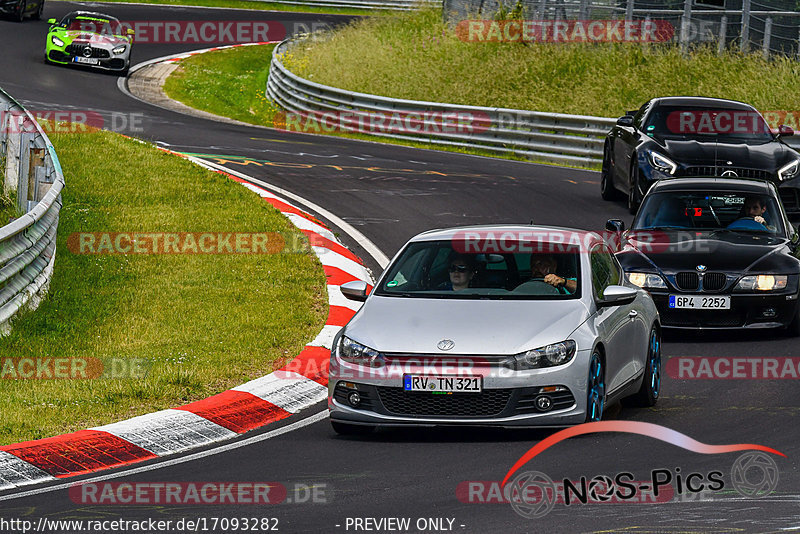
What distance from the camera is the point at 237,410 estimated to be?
9.64 meters

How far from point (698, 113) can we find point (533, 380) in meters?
11.7

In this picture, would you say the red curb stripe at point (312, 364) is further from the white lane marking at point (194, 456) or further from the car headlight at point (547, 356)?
the car headlight at point (547, 356)

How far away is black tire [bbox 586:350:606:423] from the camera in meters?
8.71

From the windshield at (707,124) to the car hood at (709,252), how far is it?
19.9 ft

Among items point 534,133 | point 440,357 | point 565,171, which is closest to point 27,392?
point 440,357

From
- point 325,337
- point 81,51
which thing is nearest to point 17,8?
point 81,51

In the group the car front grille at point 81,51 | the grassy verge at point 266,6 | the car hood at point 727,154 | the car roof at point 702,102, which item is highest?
the car roof at point 702,102

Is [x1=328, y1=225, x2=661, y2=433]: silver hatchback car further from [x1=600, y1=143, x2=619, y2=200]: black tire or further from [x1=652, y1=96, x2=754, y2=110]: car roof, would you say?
[x1=600, y1=143, x2=619, y2=200]: black tire

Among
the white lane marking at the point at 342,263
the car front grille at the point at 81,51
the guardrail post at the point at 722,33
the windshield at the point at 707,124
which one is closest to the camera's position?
the white lane marking at the point at 342,263

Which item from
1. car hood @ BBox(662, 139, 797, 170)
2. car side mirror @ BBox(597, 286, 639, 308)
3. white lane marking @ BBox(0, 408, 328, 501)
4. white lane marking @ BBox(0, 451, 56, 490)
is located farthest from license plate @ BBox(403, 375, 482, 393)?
car hood @ BBox(662, 139, 797, 170)

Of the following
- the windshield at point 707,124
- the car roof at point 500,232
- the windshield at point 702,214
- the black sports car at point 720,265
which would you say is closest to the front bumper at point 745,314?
the black sports car at point 720,265

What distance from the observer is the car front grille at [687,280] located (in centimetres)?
1226

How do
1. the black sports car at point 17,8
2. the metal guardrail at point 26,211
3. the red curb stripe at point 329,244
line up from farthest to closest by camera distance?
the black sports car at point 17,8
the red curb stripe at point 329,244
the metal guardrail at point 26,211

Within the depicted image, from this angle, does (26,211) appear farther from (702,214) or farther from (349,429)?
(702,214)
